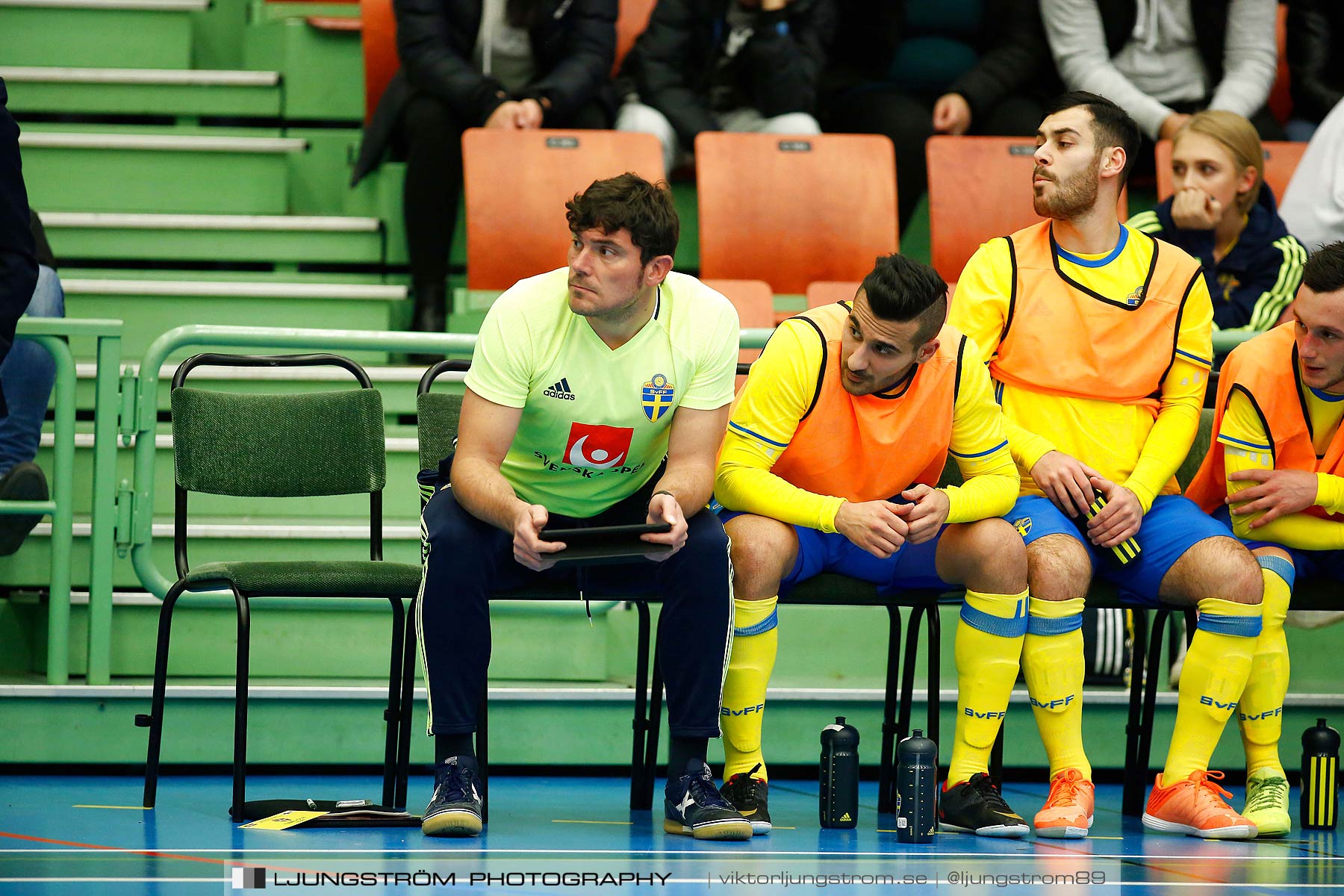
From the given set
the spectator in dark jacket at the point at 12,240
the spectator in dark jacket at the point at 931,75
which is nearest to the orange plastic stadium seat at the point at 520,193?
the spectator in dark jacket at the point at 931,75

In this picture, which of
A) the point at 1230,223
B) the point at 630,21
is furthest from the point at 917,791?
the point at 630,21

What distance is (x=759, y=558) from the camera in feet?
10.1

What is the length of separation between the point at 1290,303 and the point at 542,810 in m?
2.58

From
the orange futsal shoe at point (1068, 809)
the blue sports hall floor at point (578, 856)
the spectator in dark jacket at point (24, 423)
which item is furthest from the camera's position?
the spectator in dark jacket at point (24, 423)

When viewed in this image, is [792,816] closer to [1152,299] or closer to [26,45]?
[1152,299]

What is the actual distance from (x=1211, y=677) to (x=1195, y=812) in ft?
0.94

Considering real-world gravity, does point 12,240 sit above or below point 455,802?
above

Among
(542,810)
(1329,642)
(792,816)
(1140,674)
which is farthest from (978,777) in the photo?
(1329,642)

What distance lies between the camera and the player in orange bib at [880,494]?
307 cm

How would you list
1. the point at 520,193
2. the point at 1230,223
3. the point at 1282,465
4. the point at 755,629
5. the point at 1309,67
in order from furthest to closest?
the point at 1309,67 < the point at 520,193 < the point at 1230,223 < the point at 1282,465 < the point at 755,629

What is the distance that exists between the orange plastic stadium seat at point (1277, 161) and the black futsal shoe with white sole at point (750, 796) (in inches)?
119

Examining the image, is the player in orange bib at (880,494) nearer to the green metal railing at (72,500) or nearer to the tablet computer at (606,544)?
Result: the tablet computer at (606,544)

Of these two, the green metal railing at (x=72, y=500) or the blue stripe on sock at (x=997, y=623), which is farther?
the green metal railing at (x=72, y=500)

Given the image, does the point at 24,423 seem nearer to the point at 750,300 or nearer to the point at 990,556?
the point at 750,300
